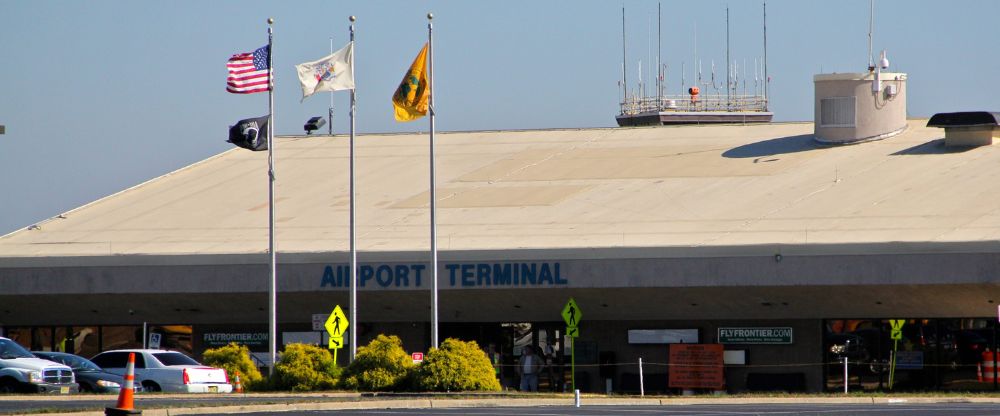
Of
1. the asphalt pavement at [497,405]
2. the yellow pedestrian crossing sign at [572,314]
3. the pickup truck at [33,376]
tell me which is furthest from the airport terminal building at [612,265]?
the pickup truck at [33,376]

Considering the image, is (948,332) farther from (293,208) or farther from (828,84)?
(293,208)

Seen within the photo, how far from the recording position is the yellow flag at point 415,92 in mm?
37719

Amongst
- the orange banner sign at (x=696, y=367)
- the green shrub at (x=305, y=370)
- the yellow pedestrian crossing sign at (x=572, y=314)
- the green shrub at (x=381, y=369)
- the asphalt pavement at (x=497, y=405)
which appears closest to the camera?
the asphalt pavement at (x=497, y=405)

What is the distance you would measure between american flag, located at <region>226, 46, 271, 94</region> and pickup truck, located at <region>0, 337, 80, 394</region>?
31.4ft

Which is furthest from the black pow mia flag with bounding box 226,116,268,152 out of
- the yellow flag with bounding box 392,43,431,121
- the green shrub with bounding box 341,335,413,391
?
the green shrub with bounding box 341,335,413,391

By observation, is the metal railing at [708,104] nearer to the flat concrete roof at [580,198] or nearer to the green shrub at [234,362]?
the flat concrete roof at [580,198]

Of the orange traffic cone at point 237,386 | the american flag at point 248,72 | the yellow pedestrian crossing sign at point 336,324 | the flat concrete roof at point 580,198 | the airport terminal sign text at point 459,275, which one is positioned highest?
the american flag at point 248,72

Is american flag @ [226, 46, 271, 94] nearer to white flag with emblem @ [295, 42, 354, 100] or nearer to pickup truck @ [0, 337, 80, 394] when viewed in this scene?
white flag with emblem @ [295, 42, 354, 100]

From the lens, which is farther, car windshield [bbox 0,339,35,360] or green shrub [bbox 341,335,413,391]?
green shrub [bbox 341,335,413,391]

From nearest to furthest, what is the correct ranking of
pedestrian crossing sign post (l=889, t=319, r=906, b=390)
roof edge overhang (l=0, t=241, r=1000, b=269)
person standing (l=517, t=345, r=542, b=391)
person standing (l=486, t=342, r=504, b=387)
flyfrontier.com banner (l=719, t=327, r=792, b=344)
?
1. roof edge overhang (l=0, t=241, r=1000, b=269)
2. pedestrian crossing sign post (l=889, t=319, r=906, b=390)
3. flyfrontier.com banner (l=719, t=327, r=792, b=344)
4. person standing (l=517, t=345, r=542, b=391)
5. person standing (l=486, t=342, r=504, b=387)

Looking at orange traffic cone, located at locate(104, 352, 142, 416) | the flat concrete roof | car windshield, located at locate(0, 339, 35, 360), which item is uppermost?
the flat concrete roof

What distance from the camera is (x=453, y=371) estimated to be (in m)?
32.2

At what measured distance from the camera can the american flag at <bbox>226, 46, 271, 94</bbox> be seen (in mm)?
38312

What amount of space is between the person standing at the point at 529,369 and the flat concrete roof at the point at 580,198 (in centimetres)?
323
